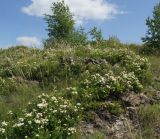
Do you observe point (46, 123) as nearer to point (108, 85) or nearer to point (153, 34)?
point (108, 85)

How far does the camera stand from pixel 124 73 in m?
11.3

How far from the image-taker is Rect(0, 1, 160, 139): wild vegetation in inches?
346

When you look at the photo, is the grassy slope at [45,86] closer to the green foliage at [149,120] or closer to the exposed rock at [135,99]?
the green foliage at [149,120]

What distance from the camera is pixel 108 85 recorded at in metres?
10.5

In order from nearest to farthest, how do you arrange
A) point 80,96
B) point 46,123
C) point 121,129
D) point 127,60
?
1. point 46,123
2. point 121,129
3. point 80,96
4. point 127,60

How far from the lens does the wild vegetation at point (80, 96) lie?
8.78 metres

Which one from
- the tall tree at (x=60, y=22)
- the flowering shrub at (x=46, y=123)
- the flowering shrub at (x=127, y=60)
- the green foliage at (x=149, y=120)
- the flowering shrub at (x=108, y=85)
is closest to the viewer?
the flowering shrub at (x=46, y=123)

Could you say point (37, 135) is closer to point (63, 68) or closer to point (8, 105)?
point (8, 105)

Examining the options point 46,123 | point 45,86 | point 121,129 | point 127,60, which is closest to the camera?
point 46,123

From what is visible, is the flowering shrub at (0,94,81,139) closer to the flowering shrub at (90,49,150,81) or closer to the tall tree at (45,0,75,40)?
the flowering shrub at (90,49,150,81)

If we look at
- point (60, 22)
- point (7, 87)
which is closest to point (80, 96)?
point (7, 87)

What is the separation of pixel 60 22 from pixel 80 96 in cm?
911

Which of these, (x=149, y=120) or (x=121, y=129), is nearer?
(x=121, y=129)

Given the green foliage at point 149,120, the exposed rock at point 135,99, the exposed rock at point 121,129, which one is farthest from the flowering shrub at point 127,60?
the exposed rock at point 121,129
